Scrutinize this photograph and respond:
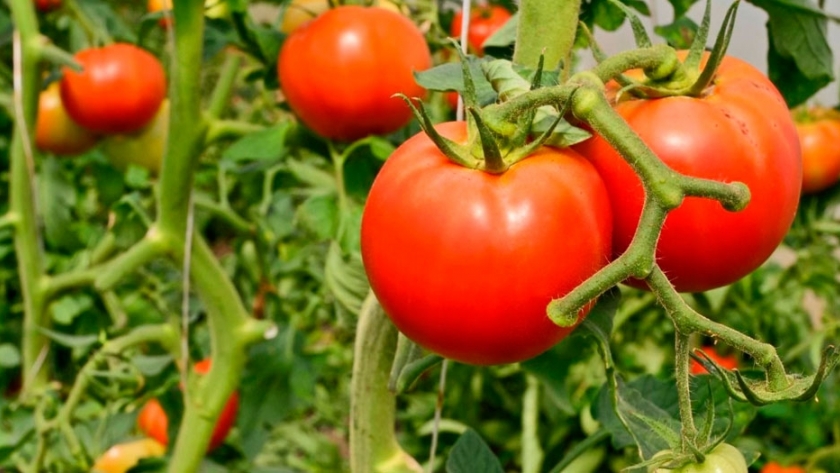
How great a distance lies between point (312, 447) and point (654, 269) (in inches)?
52.7

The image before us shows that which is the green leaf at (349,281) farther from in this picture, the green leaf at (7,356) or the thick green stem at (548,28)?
the green leaf at (7,356)

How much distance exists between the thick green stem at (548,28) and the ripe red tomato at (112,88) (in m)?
0.88

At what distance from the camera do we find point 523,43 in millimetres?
461

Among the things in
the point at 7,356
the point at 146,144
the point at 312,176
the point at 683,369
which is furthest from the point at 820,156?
the point at 7,356

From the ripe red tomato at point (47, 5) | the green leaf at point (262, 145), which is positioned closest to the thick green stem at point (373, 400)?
the green leaf at point (262, 145)

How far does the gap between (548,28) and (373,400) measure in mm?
270

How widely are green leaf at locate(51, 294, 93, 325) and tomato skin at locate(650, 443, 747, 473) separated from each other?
3.47 feet

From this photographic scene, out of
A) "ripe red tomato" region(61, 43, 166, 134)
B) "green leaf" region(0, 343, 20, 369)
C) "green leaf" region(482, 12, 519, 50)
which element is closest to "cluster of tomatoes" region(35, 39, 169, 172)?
"ripe red tomato" region(61, 43, 166, 134)

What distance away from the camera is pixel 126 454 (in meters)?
1.14

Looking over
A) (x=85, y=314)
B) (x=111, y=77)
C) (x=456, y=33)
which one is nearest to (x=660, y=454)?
(x=456, y=33)

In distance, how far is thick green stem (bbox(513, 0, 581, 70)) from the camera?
0.45 m

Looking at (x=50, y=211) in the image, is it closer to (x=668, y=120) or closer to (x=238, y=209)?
(x=238, y=209)

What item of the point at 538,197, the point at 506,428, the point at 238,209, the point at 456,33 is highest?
the point at 538,197

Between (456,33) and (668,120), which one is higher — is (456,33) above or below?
below
